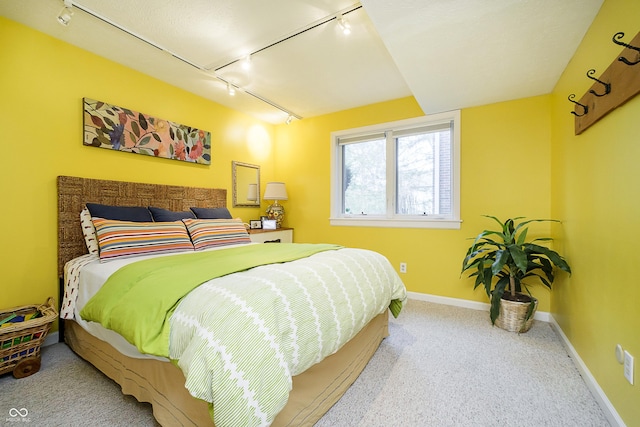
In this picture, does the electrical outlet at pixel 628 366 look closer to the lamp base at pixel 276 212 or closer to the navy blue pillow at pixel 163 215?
the navy blue pillow at pixel 163 215

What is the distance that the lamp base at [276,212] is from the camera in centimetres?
404

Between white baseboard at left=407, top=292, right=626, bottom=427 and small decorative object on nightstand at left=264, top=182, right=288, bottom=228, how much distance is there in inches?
83.1

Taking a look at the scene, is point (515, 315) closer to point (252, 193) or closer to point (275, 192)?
point (275, 192)

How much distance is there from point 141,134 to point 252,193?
1582 mm

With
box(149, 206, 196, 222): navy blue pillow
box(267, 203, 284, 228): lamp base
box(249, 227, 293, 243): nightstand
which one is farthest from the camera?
box(267, 203, 284, 228): lamp base

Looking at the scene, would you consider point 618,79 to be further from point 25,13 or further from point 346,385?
point 25,13

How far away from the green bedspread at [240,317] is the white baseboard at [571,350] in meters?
1.25

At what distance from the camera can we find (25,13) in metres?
1.94

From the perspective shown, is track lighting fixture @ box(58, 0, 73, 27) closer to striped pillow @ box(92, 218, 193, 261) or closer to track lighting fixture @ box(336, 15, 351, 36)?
striped pillow @ box(92, 218, 193, 261)

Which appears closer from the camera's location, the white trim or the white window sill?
the white trim

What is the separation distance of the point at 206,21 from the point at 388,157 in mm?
2402

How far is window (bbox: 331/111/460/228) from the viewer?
10.4 ft

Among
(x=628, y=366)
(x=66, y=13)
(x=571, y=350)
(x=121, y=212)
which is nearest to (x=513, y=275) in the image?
(x=571, y=350)

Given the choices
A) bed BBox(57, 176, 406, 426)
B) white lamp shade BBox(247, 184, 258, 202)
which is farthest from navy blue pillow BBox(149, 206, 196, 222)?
white lamp shade BBox(247, 184, 258, 202)
